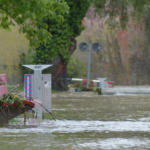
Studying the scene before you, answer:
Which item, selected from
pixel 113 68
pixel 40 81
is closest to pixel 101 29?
pixel 113 68

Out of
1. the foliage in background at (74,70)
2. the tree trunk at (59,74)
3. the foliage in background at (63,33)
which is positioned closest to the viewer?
the foliage in background at (63,33)

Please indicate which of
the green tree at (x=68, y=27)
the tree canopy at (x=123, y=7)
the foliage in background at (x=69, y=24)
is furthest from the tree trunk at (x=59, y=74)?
the tree canopy at (x=123, y=7)

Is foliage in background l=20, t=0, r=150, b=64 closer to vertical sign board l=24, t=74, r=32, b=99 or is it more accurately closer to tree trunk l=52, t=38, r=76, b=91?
tree trunk l=52, t=38, r=76, b=91

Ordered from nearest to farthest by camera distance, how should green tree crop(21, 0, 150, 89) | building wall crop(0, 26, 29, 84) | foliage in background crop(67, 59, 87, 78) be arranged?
1. green tree crop(21, 0, 150, 89)
2. building wall crop(0, 26, 29, 84)
3. foliage in background crop(67, 59, 87, 78)

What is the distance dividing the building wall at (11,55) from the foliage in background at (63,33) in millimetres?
4814

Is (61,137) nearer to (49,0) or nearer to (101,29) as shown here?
(49,0)

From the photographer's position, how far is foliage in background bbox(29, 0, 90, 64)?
2775 cm

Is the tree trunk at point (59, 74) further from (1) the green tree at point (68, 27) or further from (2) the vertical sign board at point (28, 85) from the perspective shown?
(2) the vertical sign board at point (28, 85)

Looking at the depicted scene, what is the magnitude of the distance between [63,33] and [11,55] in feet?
23.0

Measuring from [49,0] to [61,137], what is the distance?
7471mm

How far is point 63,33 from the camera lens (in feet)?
91.7

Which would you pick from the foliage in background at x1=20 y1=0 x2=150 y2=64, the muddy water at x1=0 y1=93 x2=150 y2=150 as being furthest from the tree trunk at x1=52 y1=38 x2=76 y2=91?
the muddy water at x1=0 y1=93 x2=150 y2=150

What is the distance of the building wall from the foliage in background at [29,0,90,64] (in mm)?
4814

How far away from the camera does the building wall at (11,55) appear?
3284 centimetres
